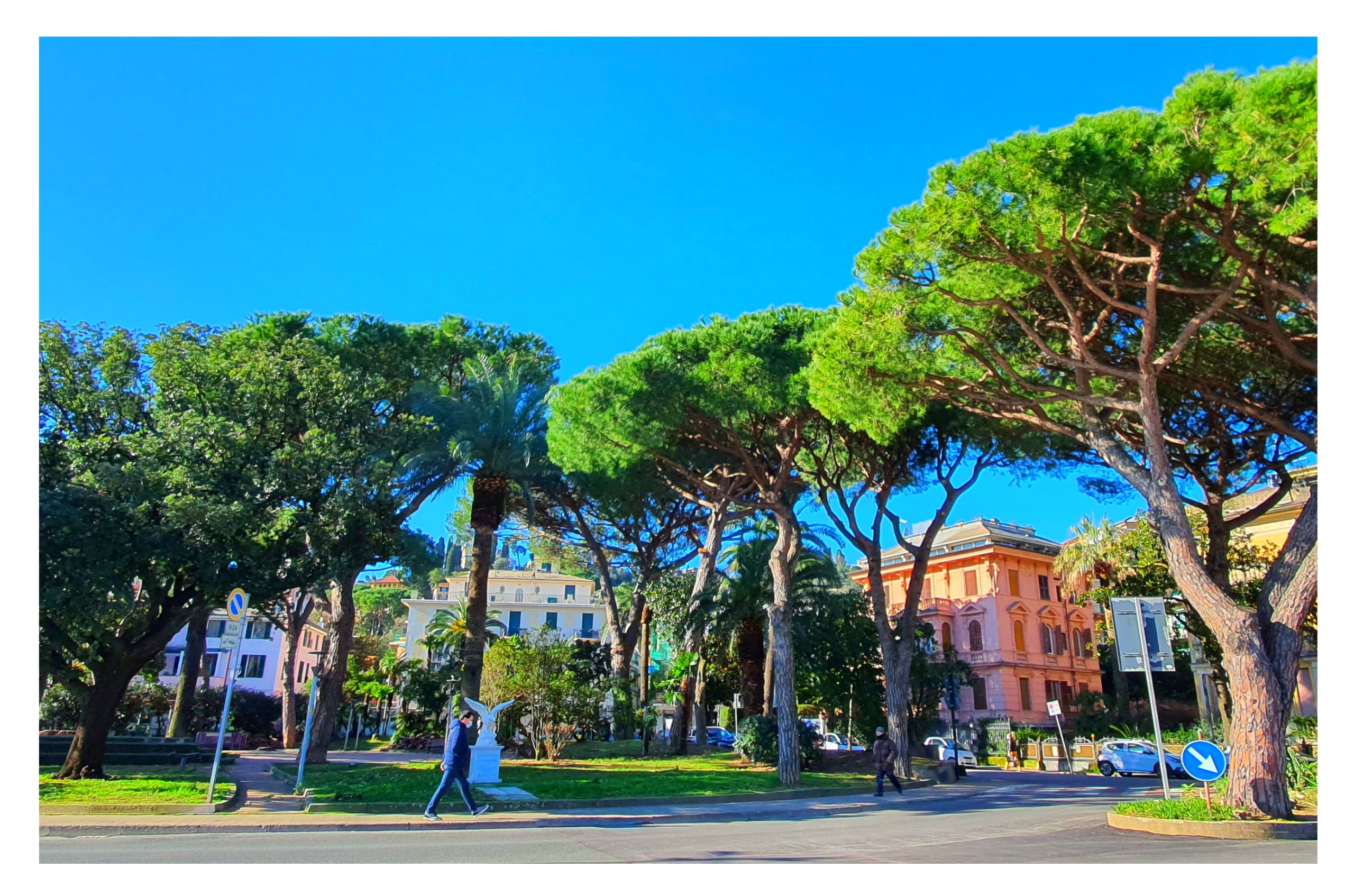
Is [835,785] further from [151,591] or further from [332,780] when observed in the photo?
[151,591]

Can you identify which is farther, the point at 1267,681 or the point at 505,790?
the point at 505,790

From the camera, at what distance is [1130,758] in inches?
1091

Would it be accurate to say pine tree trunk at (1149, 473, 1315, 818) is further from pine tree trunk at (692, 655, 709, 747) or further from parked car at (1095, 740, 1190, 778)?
pine tree trunk at (692, 655, 709, 747)

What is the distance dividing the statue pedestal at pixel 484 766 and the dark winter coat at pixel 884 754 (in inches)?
286

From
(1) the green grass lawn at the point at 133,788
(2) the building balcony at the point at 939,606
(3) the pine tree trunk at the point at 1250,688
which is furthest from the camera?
(2) the building balcony at the point at 939,606

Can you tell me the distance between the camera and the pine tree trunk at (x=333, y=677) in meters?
23.1

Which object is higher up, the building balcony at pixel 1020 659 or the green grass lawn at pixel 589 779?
the building balcony at pixel 1020 659

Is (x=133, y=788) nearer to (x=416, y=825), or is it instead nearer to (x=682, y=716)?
(x=416, y=825)

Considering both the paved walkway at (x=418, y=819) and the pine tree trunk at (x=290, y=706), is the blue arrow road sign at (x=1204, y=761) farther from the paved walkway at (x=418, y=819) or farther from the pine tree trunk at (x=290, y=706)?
the pine tree trunk at (x=290, y=706)

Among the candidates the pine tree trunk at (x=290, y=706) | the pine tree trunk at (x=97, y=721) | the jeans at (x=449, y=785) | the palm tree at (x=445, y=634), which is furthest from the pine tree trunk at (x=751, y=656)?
the pine tree trunk at (x=290, y=706)

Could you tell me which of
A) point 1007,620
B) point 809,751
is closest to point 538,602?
point 1007,620

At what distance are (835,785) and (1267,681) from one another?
9166 millimetres

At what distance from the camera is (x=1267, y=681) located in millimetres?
11945
